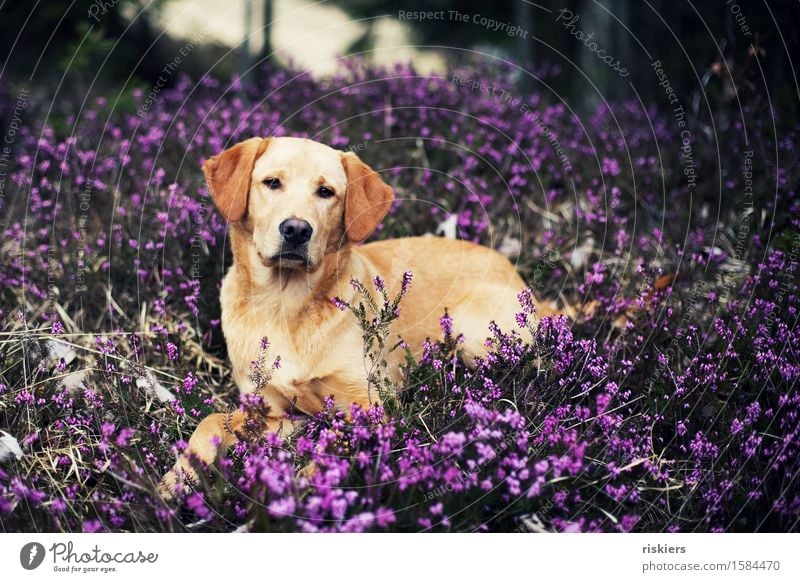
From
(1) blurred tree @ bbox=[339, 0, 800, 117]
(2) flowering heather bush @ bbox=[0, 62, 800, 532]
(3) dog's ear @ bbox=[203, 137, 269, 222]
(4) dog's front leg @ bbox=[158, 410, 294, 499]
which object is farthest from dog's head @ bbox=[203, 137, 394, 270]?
(1) blurred tree @ bbox=[339, 0, 800, 117]

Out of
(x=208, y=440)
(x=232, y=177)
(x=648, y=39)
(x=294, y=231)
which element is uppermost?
(x=648, y=39)

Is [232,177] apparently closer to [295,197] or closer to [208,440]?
[295,197]

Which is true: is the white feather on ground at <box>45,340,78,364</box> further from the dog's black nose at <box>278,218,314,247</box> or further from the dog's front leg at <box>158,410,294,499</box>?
the dog's black nose at <box>278,218,314,247</box>

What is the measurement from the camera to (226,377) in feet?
16.7

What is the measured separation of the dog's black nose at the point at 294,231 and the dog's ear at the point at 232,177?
409mm

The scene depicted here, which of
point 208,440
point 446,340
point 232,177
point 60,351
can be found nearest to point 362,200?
point 232,177

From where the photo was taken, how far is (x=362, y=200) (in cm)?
431

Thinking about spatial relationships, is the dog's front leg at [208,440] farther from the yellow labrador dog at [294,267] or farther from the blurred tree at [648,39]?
the blurred tree at [648,39]

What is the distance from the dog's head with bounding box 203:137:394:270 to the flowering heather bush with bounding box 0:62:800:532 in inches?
20.4

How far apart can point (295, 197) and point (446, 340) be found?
4.00ft

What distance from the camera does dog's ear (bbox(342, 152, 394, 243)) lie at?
425cm
